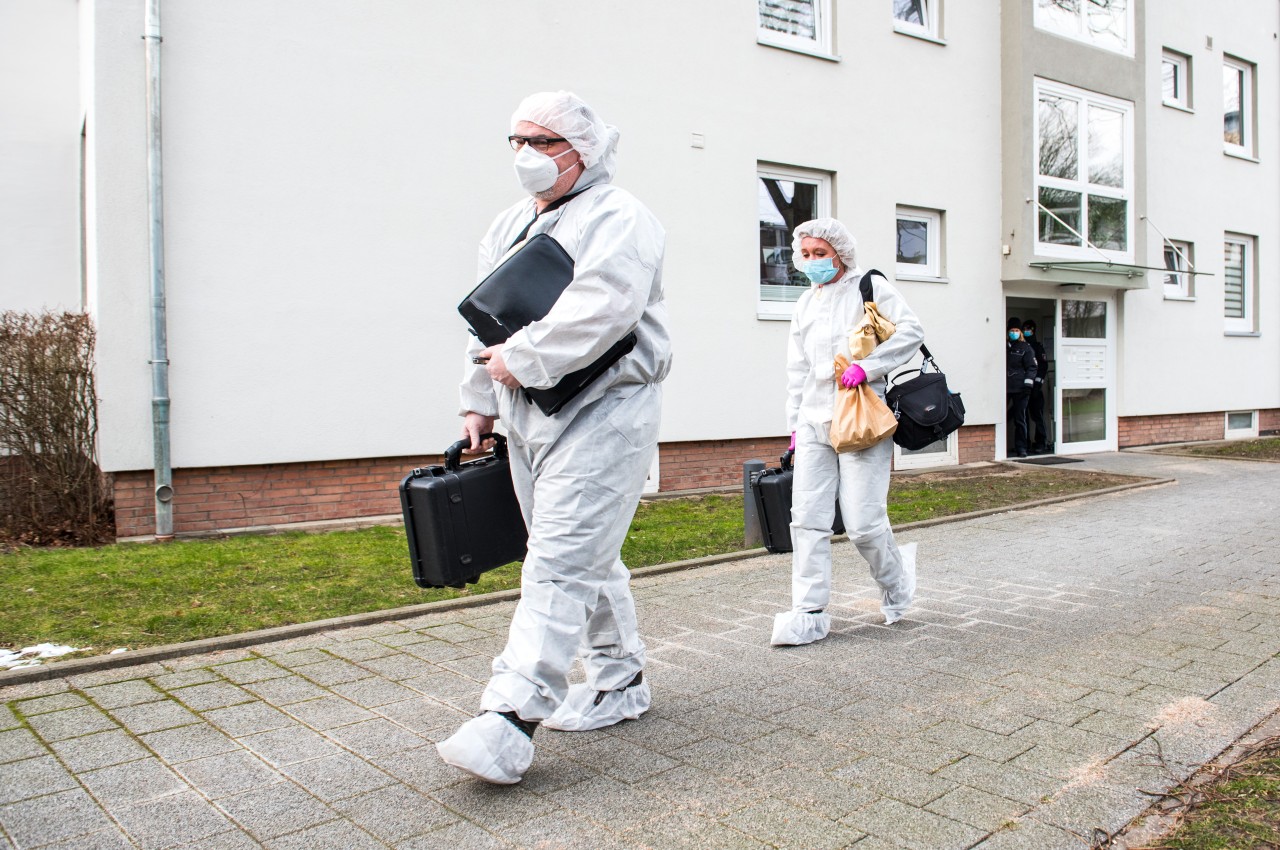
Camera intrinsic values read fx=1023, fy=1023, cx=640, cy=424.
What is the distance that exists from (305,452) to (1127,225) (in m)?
12.0

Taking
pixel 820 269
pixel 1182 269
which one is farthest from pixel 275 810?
pixel 1182 269

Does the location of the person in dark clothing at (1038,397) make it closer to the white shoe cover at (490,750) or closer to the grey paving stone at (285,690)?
the grey paving stone at (285,690)

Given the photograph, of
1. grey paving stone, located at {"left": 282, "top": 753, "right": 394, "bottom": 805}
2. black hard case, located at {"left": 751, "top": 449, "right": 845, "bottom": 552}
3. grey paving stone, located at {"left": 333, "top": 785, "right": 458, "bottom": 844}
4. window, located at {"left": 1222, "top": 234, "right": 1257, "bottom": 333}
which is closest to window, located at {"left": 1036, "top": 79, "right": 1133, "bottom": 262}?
window, located at {"left": 1222, "top": 234, "right": 1257, "bottom": 333}

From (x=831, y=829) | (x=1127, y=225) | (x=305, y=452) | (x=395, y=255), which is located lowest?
(x=831, y=829)

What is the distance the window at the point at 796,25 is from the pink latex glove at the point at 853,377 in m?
7.76

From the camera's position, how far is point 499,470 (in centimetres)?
Answer: 335

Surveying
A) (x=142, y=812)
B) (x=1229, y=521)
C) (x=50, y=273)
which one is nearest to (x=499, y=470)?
(x=142, y=812)

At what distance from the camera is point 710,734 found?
136 inches

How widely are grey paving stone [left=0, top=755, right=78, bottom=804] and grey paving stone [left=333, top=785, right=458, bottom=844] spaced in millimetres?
871

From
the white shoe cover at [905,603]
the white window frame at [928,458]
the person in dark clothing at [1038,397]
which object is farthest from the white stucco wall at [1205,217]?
the white shoe cover at [905,603]

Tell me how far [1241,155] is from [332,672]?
60.9ft

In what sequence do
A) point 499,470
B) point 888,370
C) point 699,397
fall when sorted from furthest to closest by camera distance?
point 699,397, point 888,370, point 499,470

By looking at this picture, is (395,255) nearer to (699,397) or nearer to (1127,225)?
(699,397)

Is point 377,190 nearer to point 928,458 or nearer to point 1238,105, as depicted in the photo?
point 928,458
